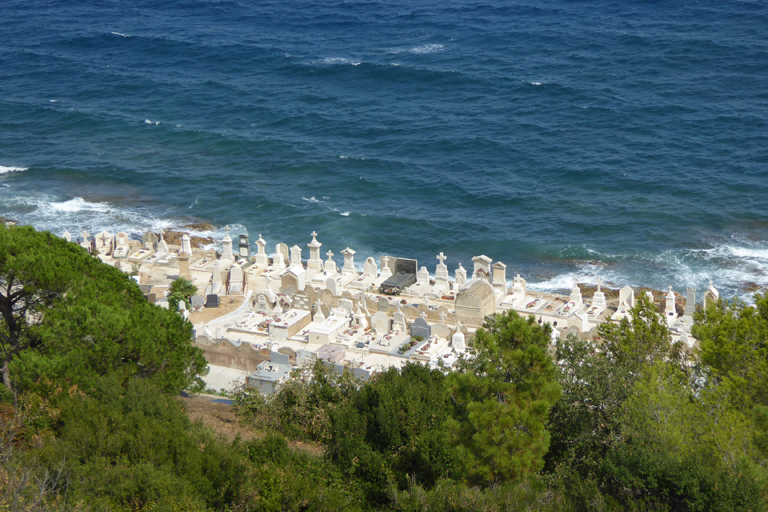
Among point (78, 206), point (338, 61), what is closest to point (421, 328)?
point (78, 206)

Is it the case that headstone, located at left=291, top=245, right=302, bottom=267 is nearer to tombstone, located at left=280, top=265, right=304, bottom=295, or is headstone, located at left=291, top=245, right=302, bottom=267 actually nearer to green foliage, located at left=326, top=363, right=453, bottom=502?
tombstone, located at left=280, top=265, right=304, bottom=295

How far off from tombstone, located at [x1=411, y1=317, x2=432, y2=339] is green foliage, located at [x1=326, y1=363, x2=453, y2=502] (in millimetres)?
16015

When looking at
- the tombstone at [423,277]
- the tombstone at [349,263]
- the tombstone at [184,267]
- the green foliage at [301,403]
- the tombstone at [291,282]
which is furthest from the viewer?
the tombstone at [349,263]

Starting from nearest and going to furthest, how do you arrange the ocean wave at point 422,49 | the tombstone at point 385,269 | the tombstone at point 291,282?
the tombstone at point 291,282 < the tombstone at point 385,269 < the ocean wave at point 422,49

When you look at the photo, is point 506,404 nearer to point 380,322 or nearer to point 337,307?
point 380,322

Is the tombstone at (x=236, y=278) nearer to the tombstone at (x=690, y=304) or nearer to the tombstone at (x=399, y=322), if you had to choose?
the tombstone at (x=399, y=322)

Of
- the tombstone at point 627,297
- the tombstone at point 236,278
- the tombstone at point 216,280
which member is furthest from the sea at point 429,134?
the tombstone at point 236,278

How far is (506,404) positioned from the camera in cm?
2453

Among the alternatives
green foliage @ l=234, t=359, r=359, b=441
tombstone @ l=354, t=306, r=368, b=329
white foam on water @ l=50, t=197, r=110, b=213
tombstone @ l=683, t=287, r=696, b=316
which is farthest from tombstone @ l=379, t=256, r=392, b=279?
white foam on water @ l=50, t=197, r=110, b=213

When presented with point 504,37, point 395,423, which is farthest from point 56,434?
point 504,37

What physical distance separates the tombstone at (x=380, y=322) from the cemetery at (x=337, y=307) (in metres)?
0.05

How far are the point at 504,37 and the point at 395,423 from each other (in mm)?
102523

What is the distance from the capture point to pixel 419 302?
168 ft

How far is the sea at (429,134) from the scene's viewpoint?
7088 centimetres
